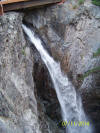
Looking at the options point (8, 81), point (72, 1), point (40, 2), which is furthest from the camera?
point (72, 1)

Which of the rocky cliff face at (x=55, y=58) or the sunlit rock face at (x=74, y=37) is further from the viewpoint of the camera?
the sunlit rock face at (x=74, y=37)

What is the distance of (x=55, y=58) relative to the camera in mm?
8711

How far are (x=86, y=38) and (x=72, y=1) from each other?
2.05m

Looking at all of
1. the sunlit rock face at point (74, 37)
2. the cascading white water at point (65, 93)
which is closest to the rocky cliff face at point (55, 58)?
the sunlit rock face at point (74, 37)

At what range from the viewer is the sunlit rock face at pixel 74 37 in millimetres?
8469

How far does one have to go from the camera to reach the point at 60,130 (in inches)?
355

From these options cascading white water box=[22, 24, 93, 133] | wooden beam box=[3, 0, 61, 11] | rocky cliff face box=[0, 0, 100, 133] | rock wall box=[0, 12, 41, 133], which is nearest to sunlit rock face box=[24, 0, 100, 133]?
rocky cliff face box=[0, 0, 100, 133]

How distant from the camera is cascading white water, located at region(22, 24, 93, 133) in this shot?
27.2 ft

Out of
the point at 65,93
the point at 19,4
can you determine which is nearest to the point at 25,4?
the point at 19,4

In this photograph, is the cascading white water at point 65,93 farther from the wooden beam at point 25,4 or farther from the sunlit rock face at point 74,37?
the wooden beam at point 25,4

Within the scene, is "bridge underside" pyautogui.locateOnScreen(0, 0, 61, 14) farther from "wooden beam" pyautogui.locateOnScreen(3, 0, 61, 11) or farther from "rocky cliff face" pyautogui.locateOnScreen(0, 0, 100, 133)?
"rocky cliff face" pyautogui.locateOnScreen(0, 0, 100, 133)

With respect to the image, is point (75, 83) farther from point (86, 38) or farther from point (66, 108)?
point (86, 38)

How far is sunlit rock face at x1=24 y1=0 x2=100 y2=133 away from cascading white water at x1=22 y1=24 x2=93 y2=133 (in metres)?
0.34

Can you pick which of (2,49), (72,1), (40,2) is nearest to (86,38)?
(72,1)
